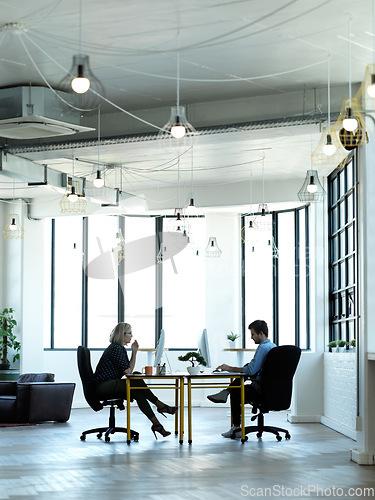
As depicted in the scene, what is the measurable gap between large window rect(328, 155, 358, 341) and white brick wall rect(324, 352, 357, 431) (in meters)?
0.36

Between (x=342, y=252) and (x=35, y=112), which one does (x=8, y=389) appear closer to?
(x=342, y=252)

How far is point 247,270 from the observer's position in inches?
574

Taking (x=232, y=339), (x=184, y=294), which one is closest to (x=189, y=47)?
(x=232, y=339)

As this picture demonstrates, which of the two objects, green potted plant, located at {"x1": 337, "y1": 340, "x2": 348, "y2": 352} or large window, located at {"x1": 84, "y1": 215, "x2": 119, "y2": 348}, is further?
large window, located at {"x1": 84, "y1": 215, "x2": 119, "y2": 348}

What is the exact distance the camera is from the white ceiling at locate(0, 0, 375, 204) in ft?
20.4

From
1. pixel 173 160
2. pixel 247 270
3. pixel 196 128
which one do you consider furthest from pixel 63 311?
pixel 196 128

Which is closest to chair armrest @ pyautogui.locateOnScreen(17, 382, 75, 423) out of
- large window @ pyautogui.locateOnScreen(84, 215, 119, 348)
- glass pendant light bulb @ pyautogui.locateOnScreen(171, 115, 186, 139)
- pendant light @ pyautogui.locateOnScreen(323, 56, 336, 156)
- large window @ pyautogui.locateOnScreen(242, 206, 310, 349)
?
large window @ pyautogui.locateOnScreen(84, 215, 119, 348)

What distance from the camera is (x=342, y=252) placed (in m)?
10.8

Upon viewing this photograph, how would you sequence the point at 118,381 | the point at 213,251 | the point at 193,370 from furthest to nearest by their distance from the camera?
the point at 213,251
the point at 193,370
the point at 118,381

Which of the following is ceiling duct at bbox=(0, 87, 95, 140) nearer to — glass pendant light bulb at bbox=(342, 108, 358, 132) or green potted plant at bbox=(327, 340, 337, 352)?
glass pendant light bulb at bbox=(342, 108, 358, 132)

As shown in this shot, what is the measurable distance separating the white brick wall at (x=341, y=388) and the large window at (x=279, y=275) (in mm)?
2133

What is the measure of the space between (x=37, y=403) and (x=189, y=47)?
20.0 ft

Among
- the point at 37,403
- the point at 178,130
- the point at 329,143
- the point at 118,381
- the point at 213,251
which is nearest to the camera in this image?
the point at 178,130

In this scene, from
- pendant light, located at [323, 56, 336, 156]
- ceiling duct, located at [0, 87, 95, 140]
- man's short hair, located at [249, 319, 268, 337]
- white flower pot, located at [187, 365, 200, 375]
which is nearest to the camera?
pendant light, located at [323, 56, 336, 156]
